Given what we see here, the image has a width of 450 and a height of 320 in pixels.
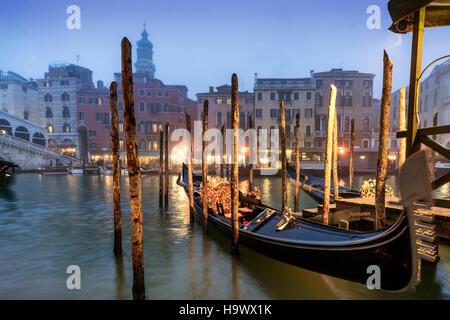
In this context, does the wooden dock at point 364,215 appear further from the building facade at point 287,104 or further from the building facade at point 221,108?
the building facade at point 221,108

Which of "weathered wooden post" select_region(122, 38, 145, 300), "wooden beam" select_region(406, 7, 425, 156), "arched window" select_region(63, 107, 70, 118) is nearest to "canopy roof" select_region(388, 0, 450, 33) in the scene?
"wooden beam" select_region(406, 7, 425, 156)

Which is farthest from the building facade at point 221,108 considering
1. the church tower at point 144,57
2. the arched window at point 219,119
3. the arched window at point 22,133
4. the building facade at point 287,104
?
the church tower at point 144,57

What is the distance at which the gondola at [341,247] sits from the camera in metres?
3.08

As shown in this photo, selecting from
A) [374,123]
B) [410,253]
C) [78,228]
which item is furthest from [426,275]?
[374,123]

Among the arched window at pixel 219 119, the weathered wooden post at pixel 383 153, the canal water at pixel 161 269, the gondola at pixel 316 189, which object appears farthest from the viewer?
the arched window at pixel 219 119

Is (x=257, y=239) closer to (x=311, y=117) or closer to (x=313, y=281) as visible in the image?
(x=313, y=281)

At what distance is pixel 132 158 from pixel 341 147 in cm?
2885

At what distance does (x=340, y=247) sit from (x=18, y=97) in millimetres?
48548

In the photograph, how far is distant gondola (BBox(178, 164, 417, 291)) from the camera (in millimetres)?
3096

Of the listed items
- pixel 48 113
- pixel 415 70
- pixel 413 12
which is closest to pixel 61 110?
pixel 48 113

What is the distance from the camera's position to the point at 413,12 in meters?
3.44

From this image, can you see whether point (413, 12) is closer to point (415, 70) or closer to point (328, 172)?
point (415, 70)

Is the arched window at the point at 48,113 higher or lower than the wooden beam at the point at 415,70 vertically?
higher

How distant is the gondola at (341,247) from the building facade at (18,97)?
45782 mm
